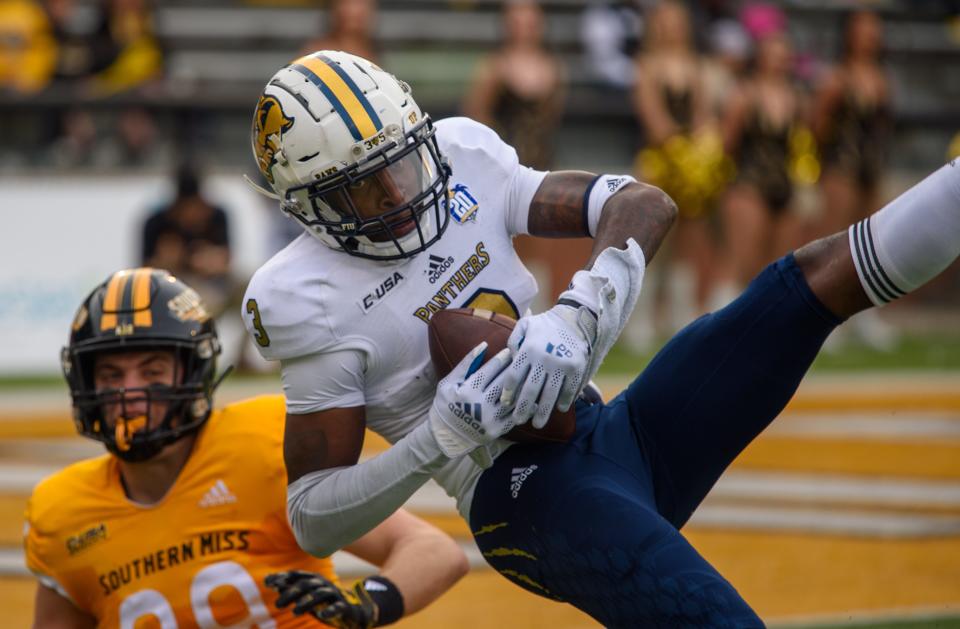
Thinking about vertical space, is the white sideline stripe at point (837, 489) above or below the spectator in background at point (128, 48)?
below

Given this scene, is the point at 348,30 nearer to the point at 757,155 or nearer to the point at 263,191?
the point at 757,155

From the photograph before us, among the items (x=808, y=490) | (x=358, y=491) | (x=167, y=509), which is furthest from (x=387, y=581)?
(x=808, y=490)

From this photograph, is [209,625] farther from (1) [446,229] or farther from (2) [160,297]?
(1) [446,229]

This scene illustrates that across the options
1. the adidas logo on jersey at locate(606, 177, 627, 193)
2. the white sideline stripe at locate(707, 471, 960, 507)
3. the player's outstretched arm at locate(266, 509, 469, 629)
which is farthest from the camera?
the white sideline stripe at locate(707, 471, 960, 507)

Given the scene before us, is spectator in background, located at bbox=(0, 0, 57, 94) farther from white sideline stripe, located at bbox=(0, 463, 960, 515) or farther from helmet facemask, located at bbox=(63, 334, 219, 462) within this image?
helmet facemask, located at bbox=(63, 334, 219, 462)

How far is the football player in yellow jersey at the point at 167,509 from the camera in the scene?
325 centimetres

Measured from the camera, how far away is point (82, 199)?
33.9 feet

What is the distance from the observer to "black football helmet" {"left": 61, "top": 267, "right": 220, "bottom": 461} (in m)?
3.31

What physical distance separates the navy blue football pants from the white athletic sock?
5.2 inches

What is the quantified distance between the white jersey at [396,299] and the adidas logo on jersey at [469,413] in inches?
13.2

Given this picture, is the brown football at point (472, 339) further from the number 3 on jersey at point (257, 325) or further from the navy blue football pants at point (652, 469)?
the number 3 on jersey at point (257, 325)

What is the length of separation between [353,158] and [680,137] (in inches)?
299

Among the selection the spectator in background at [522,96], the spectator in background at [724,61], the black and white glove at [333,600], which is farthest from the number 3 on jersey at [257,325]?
the spectator in background at [724,61]

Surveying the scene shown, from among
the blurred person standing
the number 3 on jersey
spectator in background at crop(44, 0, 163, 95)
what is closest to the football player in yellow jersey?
the number 3 on jersey
